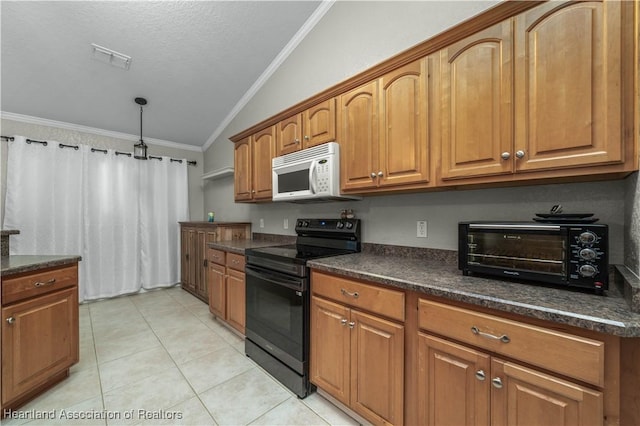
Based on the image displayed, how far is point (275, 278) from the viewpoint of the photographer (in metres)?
1.99

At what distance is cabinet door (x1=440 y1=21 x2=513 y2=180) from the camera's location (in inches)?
50.1

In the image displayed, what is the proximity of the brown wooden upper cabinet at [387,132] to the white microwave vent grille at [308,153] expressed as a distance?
0.08 metres

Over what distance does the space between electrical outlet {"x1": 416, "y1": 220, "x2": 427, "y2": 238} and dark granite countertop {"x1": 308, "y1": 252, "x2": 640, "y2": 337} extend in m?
0.28

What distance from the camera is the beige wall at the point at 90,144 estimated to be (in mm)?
3199

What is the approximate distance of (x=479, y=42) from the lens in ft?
4.41

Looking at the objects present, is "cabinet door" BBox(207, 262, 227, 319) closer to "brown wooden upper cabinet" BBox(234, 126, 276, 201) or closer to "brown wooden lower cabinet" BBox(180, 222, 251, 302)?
"brown wooden lower cabinet" BBox(180, 222, 251, 302)

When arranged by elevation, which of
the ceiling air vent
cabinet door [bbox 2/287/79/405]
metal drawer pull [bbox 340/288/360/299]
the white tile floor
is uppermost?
the ceiling air vent

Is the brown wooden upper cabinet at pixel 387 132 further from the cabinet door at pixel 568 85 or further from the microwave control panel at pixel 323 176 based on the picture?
the cabinet door at pixel 568 85

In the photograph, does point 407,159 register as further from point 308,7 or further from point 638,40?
point 308,7

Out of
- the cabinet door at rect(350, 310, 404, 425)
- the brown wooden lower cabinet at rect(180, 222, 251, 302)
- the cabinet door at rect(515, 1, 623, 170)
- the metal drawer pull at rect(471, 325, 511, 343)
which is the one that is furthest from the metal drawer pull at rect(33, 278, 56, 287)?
the cabinet door at rect(515, 1, 623, 170)

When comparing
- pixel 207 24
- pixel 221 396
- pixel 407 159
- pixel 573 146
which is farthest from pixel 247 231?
pixel 573 146

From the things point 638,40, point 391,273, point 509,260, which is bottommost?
point 391,273

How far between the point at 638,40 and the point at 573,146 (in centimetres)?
41

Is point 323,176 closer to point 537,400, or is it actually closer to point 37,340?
point 537,400
